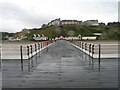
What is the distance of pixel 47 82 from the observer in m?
8.93

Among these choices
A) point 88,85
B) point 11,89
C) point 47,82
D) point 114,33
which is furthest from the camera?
point 114,33

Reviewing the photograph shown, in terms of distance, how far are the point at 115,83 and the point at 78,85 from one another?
47.7 inches

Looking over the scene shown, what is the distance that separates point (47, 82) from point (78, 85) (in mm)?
1163

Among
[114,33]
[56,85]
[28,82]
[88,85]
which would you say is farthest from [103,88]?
[114,33]

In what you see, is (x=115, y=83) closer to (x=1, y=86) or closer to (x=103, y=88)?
(x=103, y=88)

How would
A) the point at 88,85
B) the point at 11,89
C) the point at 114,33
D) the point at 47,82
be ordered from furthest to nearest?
the point at 114,33 < the point at 47,82 < the point at 88,85 < the point at 11,89

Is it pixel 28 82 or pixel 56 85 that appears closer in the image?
pixel 56 85

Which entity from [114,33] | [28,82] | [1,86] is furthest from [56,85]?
[114,33]

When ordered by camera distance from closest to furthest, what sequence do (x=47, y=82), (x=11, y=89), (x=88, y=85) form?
(x=11, y=89) < (x=88, y=85) < (x=47, y=82)

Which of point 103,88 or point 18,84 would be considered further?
point 18,84

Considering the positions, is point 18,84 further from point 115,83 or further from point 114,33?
point 114,33

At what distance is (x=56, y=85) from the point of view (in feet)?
27.4

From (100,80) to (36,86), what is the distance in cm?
240

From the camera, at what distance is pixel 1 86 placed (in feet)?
26.8
